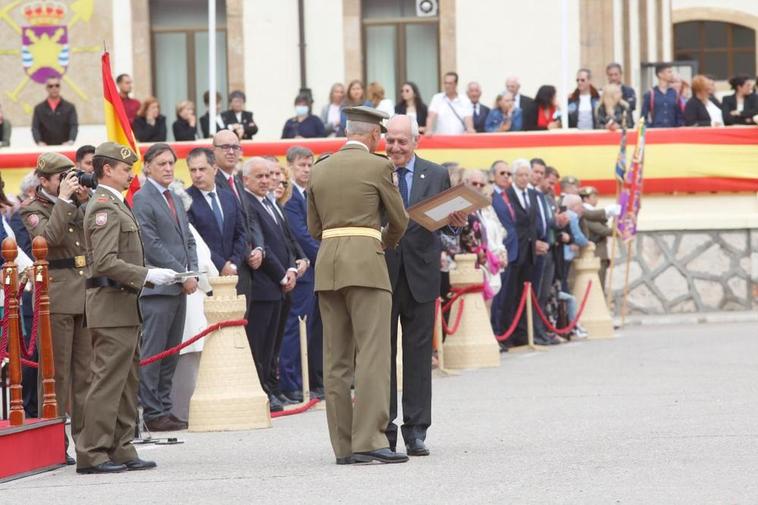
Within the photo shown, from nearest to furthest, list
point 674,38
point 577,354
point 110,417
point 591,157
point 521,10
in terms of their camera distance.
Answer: point 110,417 < point 577,354 < point 591,157 < point 521,10 < point 674,38

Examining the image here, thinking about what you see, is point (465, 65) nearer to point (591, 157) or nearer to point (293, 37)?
point (293, 37)

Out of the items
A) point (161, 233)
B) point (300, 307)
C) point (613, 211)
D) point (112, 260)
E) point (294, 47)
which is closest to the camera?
point (112, 260)

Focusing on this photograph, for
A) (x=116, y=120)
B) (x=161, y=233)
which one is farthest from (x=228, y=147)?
(x=161, y=233)

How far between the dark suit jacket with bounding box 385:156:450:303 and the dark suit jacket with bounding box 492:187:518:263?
9.39 meters

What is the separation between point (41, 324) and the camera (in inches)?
456

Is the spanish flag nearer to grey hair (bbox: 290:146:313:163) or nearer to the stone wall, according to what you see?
grey hair (bbox: 290:146:313:163)

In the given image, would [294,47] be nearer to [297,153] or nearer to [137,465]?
[297,153]

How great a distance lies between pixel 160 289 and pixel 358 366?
9.80 feet

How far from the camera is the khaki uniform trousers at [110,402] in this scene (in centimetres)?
1119

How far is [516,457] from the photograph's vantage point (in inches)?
444

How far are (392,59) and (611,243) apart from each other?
6.82m

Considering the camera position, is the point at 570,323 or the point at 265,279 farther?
the point at 570,323

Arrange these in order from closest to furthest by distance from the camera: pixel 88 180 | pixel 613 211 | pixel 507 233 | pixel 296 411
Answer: pixel 88 180, pixel 296 411, pixel 507 233, pixel 613 211

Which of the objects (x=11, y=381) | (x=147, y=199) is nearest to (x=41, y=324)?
(x=11, y=381)
